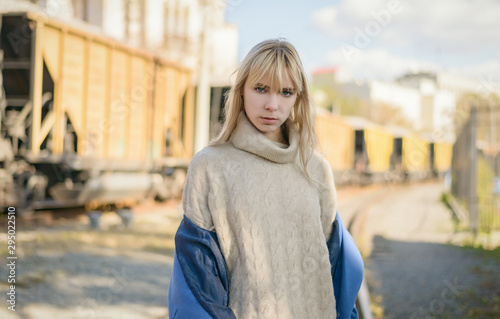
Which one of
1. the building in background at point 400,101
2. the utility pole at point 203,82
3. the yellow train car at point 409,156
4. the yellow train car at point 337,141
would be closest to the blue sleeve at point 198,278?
the utility pole at point 203,82

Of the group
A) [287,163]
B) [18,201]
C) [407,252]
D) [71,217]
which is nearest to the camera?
[287,163]

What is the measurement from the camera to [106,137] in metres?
10.0

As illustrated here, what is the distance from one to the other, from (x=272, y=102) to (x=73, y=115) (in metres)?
8.28

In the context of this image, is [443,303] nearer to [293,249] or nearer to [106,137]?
[293,249]

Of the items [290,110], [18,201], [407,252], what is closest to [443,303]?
[407,252]

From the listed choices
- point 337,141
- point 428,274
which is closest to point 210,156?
point 428,274

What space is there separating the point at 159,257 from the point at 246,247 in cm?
547

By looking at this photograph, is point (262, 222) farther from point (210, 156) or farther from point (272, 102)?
point (272, 102)

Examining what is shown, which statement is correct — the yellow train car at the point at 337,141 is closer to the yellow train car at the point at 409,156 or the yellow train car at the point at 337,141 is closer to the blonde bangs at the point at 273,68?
the yellow train car at the point at 409,156

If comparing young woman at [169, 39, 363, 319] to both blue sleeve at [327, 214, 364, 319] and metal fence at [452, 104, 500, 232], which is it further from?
metal fence at [452, 104, 500, 232]

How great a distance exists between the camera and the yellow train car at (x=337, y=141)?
19373 mm

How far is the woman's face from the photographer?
1.65 m

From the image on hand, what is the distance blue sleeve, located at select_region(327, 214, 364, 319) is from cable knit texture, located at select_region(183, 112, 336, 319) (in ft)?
0.16

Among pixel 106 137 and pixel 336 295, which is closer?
pixel 336 295
